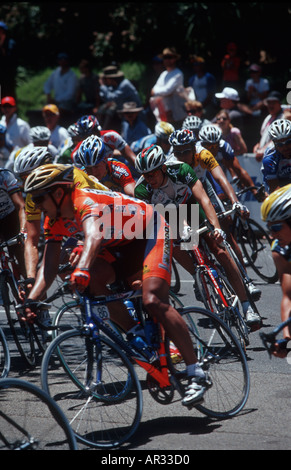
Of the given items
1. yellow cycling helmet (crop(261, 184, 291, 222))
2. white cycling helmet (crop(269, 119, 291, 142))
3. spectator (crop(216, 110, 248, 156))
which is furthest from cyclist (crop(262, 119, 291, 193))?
yellow cycling helmet (crop(261, 184, 291, 222))

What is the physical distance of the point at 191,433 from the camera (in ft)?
19.5

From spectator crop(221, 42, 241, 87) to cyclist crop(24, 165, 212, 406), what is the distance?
444 inches

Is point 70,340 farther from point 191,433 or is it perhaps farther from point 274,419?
point 274,419

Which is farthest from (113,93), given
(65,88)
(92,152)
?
(92,152)

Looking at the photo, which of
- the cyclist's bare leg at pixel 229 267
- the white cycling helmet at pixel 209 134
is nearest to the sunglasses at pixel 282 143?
the white cycling helmet at pixel 209 134

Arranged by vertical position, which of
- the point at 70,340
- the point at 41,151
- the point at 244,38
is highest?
the point at 244,38

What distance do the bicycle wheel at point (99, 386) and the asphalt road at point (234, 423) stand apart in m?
0.16

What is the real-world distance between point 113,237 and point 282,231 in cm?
125

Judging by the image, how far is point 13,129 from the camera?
14.9m

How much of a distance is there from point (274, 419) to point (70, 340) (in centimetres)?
165

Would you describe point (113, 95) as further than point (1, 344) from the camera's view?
Yes

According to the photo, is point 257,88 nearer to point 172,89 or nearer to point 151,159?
point 172,89

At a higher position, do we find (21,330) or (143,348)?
(143,348)

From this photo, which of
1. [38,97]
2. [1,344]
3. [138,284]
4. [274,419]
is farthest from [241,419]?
[38,97]
